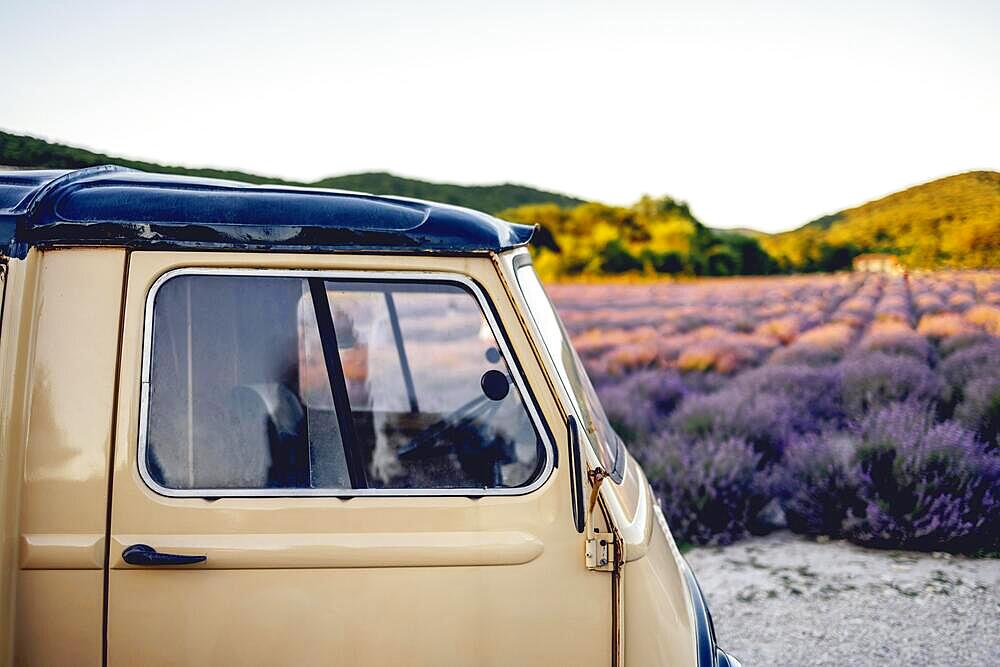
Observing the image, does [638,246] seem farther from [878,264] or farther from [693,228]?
[878,264]

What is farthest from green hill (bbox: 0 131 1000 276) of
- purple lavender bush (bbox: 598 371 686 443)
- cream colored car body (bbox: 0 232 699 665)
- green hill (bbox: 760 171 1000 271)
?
purple lavender bush (bbox: 598 371 686 443)

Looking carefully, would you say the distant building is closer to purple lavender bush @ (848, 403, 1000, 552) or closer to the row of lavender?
the row of lavender

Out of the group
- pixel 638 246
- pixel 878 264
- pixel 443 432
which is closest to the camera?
pixel 443 432

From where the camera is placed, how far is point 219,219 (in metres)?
1.86


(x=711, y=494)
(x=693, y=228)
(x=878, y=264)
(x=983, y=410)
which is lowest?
(x=711, y=494)

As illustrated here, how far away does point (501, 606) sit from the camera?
182 cm

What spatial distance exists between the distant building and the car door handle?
1181cm

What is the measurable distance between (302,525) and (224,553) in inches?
6.9

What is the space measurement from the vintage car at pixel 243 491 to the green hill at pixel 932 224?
836 centimetres

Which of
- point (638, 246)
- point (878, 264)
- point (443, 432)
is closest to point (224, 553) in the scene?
point (443, 432)

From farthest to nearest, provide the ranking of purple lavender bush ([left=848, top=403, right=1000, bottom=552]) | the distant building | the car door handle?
1. the distant building
2. purple lavender bush ([left=848, top=403, right=1000, bottom=552])
3. the car door handle

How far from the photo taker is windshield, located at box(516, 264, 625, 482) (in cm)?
196

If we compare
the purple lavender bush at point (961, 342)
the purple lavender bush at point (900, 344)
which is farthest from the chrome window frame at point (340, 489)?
the purple lavender bush at point (961, 342)

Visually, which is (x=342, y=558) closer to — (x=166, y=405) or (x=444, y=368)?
(x=166, y=405)
